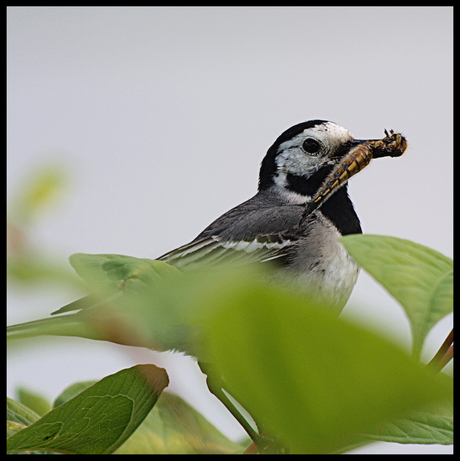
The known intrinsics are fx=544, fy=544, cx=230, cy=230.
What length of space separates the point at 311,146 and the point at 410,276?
48.9 inches

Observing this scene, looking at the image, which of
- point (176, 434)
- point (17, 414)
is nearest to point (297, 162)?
point (176, 434)

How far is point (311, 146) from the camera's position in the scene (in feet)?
4.83

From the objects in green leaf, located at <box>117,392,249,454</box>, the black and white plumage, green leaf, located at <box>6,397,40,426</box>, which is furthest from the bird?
green leaf, located at <box>6,397,40,426</box>

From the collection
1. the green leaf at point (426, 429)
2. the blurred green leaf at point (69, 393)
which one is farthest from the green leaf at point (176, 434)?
the green leaf at point (426, 429)

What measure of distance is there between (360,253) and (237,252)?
3.11ft

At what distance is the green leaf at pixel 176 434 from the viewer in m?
0.63

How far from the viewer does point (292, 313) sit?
0.14 meters

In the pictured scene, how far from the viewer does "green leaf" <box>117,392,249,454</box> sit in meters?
0.63

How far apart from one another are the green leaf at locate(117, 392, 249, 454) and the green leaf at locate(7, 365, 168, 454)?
205 mm

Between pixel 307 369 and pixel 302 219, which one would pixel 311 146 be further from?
pixel 307 369

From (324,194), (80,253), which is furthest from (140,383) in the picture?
(324,194)

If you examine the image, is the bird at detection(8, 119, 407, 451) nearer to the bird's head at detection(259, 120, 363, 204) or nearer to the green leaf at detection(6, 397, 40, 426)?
the bird's head at detection(259, 120, 363, 204)

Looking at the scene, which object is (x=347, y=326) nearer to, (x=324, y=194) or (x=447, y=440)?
(x=447, y=440)

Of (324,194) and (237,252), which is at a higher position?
(324,194)
